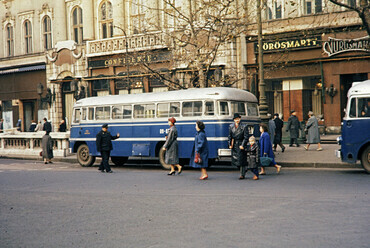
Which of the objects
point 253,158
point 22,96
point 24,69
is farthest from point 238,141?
point 22,96

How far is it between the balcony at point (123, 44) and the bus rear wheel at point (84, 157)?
442 inches

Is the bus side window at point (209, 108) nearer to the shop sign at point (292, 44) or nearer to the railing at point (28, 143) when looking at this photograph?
the shop sign at point (292, 44)

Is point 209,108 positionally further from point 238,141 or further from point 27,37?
point 27,37

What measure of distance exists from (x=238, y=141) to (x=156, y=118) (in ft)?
19.7

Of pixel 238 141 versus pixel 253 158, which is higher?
pixel 238 141

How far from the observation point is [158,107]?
68.5 feet

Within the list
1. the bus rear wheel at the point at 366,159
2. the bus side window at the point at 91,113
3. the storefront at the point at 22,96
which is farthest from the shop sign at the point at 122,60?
the bus rear wheel at the point at 366,159

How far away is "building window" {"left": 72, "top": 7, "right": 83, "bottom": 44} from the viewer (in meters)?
42.5

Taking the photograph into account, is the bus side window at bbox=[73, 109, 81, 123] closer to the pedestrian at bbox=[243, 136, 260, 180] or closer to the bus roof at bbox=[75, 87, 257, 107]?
the bus roof at bbox=[75, 87, 257, 107]

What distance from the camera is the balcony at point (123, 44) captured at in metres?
35.0

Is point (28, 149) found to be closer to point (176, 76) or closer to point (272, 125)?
point (176, 76)

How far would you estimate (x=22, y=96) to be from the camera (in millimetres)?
46375

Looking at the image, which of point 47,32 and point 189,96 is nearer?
point 189,96

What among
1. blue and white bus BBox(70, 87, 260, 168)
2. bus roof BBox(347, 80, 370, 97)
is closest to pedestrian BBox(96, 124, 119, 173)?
blue and white bus BBox(70, 87, 260, 168)
